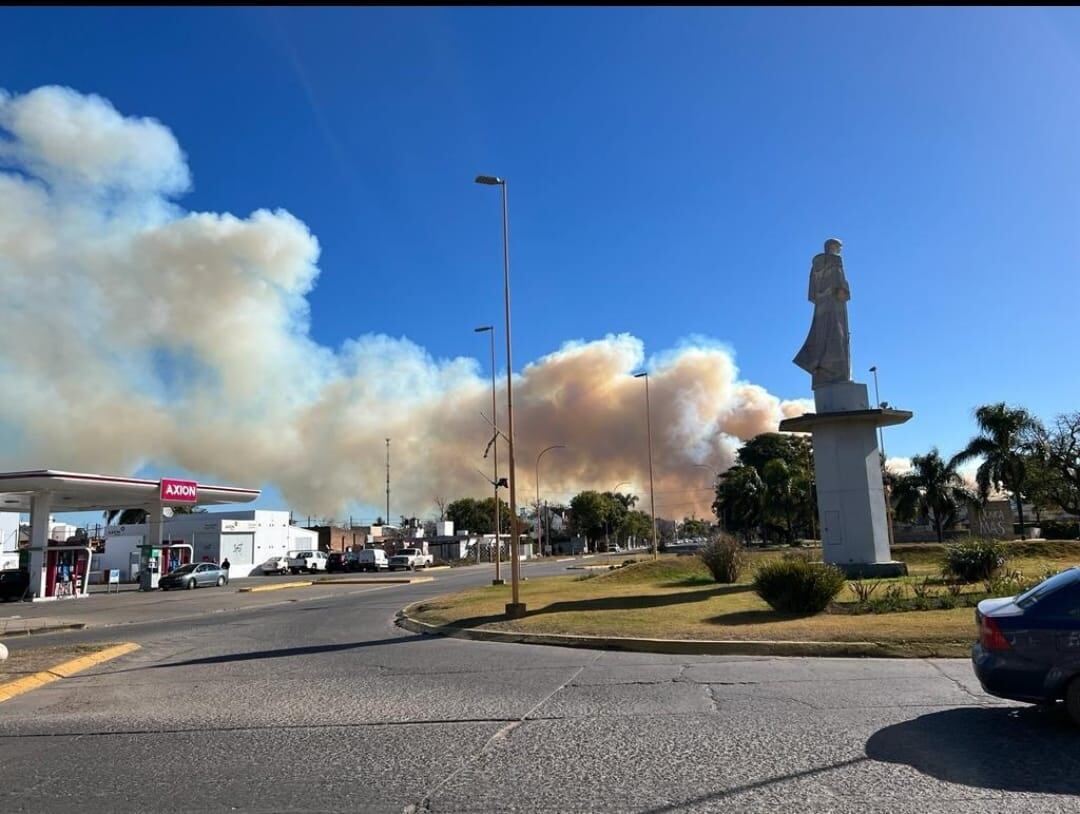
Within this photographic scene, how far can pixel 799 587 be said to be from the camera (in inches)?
618

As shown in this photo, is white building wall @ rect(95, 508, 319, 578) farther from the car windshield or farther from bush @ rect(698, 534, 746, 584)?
the car windshield

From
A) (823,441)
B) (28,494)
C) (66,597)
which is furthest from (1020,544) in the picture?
(28,494)

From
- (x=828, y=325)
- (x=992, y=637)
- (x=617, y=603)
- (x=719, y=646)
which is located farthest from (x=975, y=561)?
(x=992, y=637)

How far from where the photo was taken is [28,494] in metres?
40.5

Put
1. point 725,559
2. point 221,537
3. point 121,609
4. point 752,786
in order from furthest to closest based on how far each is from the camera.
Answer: point 221,537 < point 121,609 < point 725,559 < point 752,786


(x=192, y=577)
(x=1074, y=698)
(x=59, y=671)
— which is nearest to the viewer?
(x=1074, y=698)

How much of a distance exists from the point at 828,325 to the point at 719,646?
16.1m

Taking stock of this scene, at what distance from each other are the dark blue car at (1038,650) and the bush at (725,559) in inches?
696

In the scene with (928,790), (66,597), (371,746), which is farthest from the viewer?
(66,597)

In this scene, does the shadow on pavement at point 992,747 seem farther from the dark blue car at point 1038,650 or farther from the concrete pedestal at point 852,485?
the concrete pedestal at point 852,485

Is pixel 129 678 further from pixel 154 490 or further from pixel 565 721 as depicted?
pixel 154 490

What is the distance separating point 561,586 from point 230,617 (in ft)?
34.8

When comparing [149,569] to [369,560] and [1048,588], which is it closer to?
[369,560]

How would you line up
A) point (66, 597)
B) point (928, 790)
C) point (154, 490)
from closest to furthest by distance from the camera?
point (928, 790)
point (66, 597)
point (154, 490)
